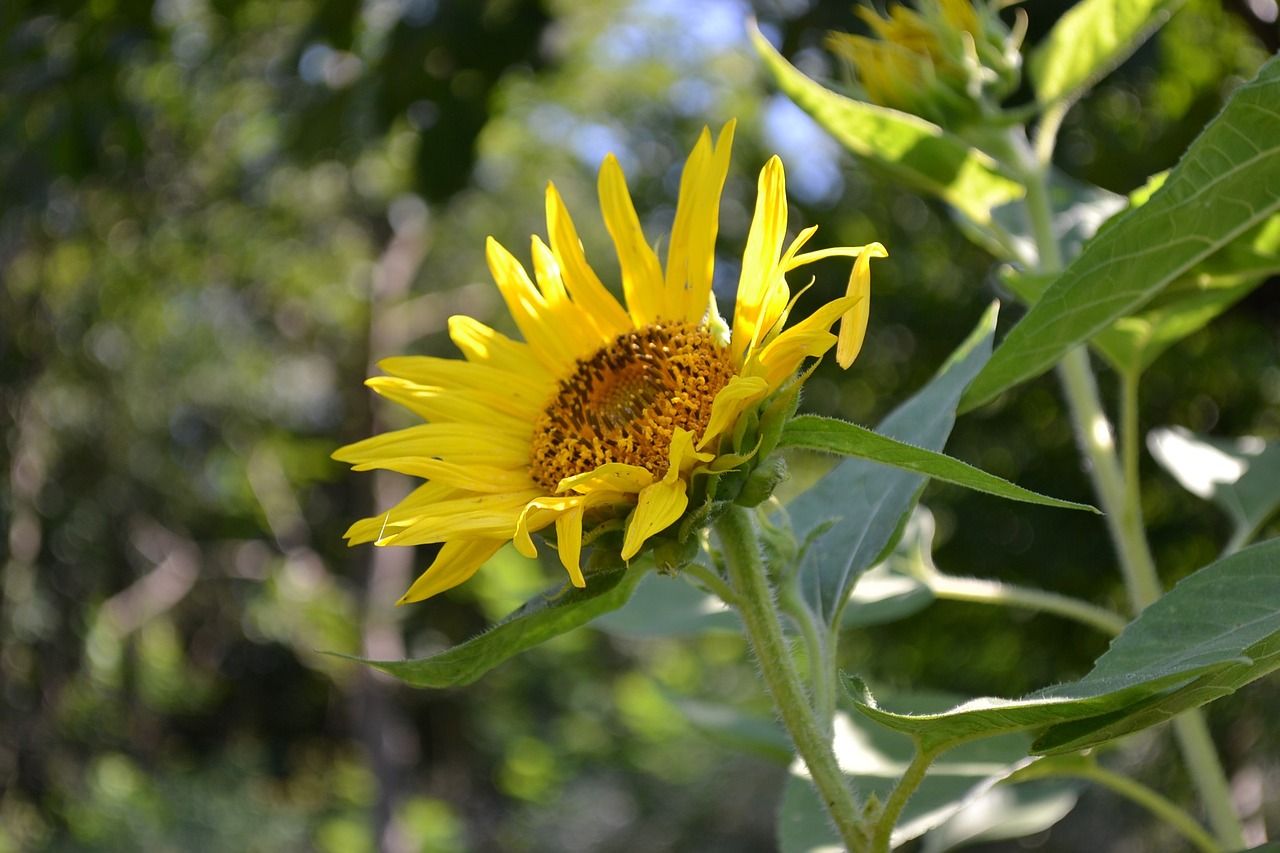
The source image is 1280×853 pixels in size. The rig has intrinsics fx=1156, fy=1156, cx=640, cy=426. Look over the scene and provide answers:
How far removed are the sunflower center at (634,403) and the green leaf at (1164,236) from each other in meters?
0.12

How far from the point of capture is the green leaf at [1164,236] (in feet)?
1.43

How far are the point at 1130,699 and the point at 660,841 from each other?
281 cm

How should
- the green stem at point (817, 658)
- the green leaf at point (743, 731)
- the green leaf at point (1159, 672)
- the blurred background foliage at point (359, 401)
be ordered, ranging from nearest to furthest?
the green leaf at point (1159, 672) → the green stem at point (817, 658) → the green leaf at point (743, 731) → the blurred background foliage at point (359, 401)

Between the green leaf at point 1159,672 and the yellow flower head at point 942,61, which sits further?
the yellow flower head at point 942,61

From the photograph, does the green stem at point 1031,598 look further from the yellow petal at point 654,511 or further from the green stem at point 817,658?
the yellow petal at point 654,511

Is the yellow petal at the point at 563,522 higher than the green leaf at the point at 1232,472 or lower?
higher

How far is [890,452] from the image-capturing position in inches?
16.9

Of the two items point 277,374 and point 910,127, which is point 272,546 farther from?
point 910,127

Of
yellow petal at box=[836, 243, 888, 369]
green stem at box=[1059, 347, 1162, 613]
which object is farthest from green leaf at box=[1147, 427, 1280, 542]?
yellow petal at box=[836, 243, 888, 369]

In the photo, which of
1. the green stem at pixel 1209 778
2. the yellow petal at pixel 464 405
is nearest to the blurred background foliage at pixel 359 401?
the yellow petal at pixel 464 405

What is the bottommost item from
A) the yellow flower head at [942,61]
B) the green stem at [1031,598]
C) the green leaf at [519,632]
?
the green stem at [1031,598]

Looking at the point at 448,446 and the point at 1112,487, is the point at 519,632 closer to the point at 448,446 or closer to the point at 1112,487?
the point at 448,446

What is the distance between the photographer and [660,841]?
3.02 metres

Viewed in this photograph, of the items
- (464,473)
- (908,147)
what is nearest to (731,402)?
(464,473)
